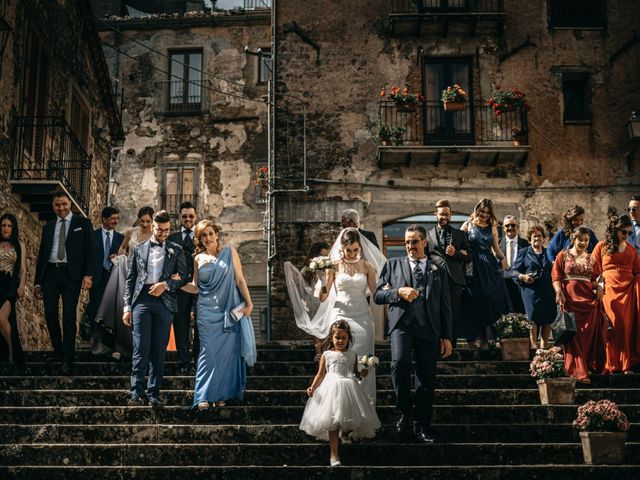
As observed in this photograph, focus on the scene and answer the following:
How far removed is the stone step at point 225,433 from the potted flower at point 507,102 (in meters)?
10.9

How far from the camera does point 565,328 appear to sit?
34.2 ft

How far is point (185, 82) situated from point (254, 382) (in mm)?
18173

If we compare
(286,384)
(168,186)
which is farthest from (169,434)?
(168,186)

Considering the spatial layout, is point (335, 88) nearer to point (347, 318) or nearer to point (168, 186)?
point (168, 186)

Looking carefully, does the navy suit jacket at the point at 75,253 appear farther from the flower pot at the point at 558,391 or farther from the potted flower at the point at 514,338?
the flower pot at the point at 558,391

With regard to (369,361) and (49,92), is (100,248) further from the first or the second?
(49,92)

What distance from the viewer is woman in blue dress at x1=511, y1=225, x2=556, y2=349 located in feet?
39.3

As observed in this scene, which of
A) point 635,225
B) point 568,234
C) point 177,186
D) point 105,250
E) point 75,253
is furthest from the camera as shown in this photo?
point 177,186

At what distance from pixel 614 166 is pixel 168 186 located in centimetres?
1279

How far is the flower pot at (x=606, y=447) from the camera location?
8.13 metres

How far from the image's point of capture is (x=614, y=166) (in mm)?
18953

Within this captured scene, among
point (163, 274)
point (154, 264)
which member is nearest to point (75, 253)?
point (154, 264)

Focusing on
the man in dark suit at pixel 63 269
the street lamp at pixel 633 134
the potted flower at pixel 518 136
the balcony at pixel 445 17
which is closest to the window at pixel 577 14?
the balcony at pixel 445 17

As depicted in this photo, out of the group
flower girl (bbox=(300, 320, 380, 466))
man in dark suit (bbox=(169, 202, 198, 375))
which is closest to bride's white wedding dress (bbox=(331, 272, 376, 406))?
flower girl (bbox=(300, 320, 380, 466))
